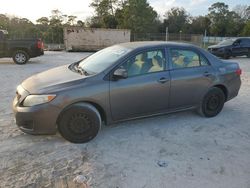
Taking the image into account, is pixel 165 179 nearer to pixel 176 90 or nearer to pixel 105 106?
pixel 105 106

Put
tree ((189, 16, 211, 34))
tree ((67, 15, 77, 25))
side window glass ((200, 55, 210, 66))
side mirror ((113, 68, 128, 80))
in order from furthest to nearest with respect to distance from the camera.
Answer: tree ((189, 16, 211, 34)) < tree ((67, 15, 77, 25)) < side window glass ((200, 55, 210, 66)) < side mirror ((113, 68, 128, 80))

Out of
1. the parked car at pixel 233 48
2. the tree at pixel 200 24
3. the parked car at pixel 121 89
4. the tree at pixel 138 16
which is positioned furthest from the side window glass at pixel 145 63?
the tree at pixel 200 24

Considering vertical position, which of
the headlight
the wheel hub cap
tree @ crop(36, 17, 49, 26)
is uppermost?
tree @ crop(36, 17, 49, 26)

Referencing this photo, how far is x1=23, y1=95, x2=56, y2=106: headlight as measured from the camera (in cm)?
345

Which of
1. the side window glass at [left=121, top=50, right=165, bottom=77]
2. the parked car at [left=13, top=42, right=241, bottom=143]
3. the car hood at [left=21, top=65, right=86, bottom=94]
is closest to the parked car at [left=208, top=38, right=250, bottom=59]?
the parked car at [left=13, top=42, right=241, bottom=143]

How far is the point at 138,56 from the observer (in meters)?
4.04

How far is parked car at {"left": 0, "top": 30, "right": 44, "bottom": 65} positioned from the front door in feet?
31.2

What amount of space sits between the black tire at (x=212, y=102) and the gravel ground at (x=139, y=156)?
19cm

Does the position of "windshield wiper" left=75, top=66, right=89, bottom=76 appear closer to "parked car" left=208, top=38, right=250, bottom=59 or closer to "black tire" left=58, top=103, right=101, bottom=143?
"black tire" left=58, top=103, right=101, bottom=143

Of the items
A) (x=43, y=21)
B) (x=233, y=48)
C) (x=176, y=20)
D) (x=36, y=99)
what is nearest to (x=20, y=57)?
(x=36, y=99)

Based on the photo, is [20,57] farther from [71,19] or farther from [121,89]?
[71,19]

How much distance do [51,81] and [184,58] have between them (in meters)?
2.35

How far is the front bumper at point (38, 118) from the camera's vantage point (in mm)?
3438

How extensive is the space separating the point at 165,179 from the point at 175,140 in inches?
41.1
